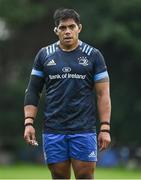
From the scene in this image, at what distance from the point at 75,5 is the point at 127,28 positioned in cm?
294

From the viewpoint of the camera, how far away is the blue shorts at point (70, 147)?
8516 millimetres

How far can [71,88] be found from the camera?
27.9 ft

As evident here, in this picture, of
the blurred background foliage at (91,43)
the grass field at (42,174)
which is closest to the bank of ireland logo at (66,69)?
the grass field at (42,174)

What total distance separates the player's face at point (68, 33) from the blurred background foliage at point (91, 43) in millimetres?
27749

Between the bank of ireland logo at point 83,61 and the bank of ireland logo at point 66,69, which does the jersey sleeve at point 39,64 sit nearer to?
the bank of ireland logo at point 66,69

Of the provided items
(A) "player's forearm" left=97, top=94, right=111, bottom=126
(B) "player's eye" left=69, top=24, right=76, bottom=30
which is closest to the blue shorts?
(A) "player's forearm" left=97, top=94, right=111, bottom=126

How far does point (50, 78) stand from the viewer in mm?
8586

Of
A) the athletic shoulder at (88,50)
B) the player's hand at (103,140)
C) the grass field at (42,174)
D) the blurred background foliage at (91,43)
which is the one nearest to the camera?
the player's hand at (103,140)

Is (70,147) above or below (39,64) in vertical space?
below

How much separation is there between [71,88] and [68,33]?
0.55 meters

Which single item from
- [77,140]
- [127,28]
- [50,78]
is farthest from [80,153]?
[127,28]

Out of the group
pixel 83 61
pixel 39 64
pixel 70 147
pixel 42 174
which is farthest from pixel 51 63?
pixel 42 174

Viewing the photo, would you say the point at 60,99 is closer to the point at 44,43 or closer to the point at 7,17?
the point at 7,17

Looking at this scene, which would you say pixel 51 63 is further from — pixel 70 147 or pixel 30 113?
pixel 70 147
